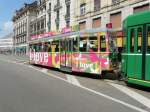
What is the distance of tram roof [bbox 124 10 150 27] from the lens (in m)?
15.0

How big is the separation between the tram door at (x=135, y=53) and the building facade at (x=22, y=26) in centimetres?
9060

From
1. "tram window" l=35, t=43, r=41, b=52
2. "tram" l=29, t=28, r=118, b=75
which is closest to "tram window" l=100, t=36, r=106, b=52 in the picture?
"tram" l=29, t=28, r=118, b=75

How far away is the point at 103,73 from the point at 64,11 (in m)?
47.9

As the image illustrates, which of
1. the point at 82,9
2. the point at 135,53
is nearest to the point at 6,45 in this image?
the point at 82,9

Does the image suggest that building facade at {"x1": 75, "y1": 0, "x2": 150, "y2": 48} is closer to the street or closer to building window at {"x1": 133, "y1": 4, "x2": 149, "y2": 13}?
building window at {"x1": 133, "y1": 4, "x2": 149, "y2": 13}

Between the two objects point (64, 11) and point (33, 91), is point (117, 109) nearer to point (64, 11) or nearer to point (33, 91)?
point (33, 91)

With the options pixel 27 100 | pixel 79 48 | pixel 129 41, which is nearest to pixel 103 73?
pixel 79 48

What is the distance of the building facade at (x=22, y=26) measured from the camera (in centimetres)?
→ 10869

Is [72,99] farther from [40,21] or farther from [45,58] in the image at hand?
[40,21]

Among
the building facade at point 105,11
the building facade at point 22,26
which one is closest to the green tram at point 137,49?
the building facade at point 105,11

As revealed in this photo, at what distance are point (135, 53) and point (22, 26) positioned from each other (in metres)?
103

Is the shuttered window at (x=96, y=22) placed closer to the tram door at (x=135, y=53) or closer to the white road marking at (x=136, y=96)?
the tram door at (x=135, y=53)

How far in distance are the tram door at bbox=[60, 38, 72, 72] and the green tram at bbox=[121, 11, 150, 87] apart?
7.88 meters

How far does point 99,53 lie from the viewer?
2122cm
